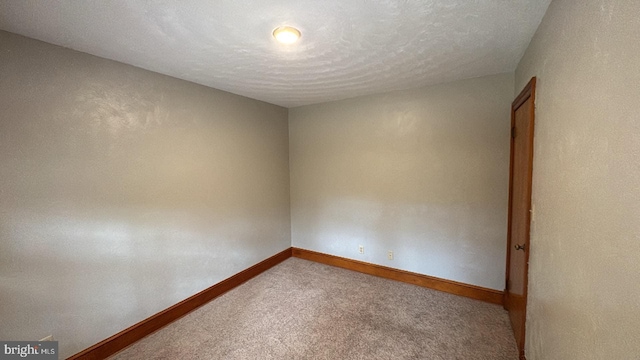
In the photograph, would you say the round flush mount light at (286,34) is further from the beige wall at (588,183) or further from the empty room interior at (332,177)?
the beige wall at (588,183)

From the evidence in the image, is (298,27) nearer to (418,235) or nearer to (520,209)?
(520,209)

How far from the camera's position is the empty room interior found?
100 centimetres

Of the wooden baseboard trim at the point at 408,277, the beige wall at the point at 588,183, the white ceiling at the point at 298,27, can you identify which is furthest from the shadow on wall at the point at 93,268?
the beige wall at the point at 588,183

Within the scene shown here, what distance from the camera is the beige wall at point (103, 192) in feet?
5.12

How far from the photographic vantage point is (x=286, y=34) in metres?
1.55

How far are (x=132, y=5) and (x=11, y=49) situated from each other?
986 millimetres

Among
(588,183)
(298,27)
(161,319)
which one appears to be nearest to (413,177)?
(588,183)

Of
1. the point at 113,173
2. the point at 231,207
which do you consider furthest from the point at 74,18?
the point at 231,207

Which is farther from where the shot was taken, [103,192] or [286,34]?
[103,192]

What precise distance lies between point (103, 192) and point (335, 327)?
233cm

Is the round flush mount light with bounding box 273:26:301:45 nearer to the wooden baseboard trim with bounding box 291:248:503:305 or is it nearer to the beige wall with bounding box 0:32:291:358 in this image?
the beige wall with bounding box 0:32:291:358

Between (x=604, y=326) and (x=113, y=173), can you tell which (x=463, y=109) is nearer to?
(x=604, y=326)

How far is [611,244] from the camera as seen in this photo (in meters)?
0.76

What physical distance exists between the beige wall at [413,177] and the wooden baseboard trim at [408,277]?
2.8 inches
